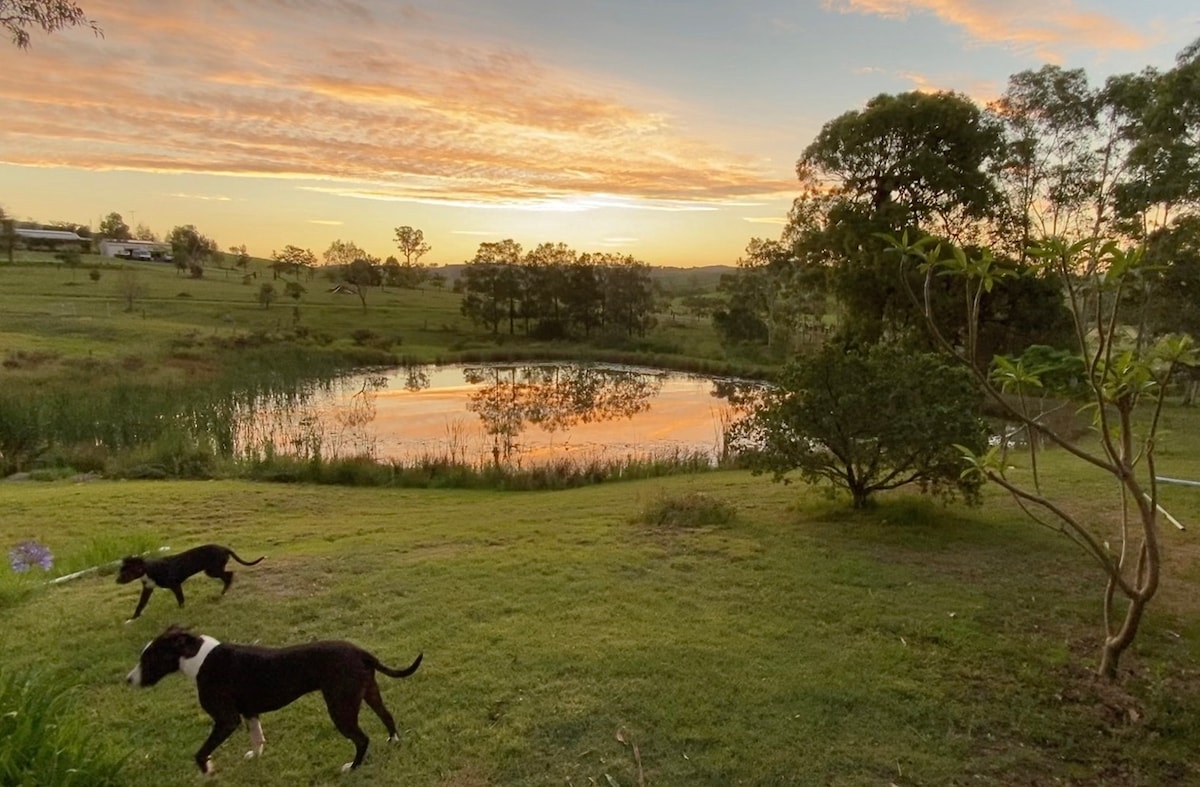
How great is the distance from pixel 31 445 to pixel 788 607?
1389 cm

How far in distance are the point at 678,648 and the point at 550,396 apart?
64.6 ft

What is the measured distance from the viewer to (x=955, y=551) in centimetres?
629

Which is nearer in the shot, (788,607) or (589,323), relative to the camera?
(788,607)

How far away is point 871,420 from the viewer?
6750 millimetres

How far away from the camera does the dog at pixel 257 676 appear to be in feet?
9.93

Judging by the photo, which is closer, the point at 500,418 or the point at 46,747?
the point at 46,747

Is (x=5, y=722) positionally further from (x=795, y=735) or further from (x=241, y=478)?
(x=241, y=478)

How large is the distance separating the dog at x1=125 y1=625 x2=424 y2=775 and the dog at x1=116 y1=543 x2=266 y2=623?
5.76ft

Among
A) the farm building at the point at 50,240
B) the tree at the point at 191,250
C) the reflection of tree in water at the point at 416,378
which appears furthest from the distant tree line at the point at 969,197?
the farm building at the point at 50,240

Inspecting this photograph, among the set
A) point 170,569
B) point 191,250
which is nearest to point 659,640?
point 170,569

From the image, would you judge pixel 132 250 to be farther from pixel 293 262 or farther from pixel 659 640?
pixel 659 640

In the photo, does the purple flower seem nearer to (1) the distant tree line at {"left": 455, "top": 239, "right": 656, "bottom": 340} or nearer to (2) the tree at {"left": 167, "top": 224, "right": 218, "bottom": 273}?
(1) the distant tree line at {"left": 455, "top": 239, "right": 656, "bottom": 340}

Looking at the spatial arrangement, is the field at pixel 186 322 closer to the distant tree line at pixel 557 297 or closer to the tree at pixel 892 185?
the distant tree line at pixel 557 297

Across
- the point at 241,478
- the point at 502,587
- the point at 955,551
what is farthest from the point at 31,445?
the point at 955,551
